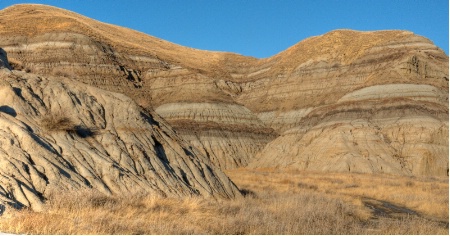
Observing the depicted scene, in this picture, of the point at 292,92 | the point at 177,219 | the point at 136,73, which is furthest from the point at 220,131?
the point at 177,219

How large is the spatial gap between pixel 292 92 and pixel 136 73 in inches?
996

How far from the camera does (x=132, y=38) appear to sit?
110250 millimetres

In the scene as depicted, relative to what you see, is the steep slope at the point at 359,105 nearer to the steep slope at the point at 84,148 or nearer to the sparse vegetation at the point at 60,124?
the steep slope at the point at 84,148

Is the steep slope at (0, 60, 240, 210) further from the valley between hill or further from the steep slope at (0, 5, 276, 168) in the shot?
the steep slope at (0, 5, 276, 168)

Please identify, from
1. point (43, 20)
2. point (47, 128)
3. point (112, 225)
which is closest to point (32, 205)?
point (112, 225)

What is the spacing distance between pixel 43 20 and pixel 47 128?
7538 cm

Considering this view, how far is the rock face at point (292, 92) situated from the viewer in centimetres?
5419

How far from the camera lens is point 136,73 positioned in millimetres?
83562

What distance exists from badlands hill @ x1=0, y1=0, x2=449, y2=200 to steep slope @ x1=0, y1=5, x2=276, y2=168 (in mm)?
187

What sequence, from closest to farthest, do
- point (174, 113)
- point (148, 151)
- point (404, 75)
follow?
point (148, 151), point (404, 75), point (174, 113)

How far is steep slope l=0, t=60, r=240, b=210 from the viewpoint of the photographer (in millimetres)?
14016

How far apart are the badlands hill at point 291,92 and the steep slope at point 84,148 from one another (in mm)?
29780

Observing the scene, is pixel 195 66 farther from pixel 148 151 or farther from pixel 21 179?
pixel 21 179

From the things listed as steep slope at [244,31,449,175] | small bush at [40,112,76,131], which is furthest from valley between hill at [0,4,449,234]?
steep slope at [244,31,449,175]
